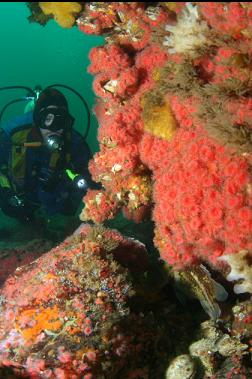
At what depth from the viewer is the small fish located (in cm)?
316

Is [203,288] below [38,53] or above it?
above

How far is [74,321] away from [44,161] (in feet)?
14.5

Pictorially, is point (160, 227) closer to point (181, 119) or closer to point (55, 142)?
point (181, 119)

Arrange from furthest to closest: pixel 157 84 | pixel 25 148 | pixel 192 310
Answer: pixel 25 148, pixel 192 310, pixel 157 84

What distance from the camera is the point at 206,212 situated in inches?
106

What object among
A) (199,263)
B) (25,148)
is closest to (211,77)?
(199,263)

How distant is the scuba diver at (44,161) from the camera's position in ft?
20.0

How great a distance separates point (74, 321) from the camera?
106 inches

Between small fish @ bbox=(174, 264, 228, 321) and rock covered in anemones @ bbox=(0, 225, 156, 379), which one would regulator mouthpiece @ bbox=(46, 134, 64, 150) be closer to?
rock covered in anemones @ bbox=(0, 225, 156, 379)

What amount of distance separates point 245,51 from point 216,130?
1.92 feet

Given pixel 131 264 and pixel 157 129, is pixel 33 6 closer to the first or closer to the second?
pixel 157 129

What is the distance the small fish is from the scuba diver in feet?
10.4

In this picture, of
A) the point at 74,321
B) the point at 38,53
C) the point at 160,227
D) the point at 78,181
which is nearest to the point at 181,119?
the point at 160,227

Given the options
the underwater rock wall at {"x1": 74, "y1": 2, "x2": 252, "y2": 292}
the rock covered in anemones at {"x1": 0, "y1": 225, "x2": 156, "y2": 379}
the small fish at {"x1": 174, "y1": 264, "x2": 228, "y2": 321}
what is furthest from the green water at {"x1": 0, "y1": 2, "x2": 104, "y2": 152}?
the rock covered in anemones at {"x1": 0, "y1": 225, "x2": 156, "y2": 379}
